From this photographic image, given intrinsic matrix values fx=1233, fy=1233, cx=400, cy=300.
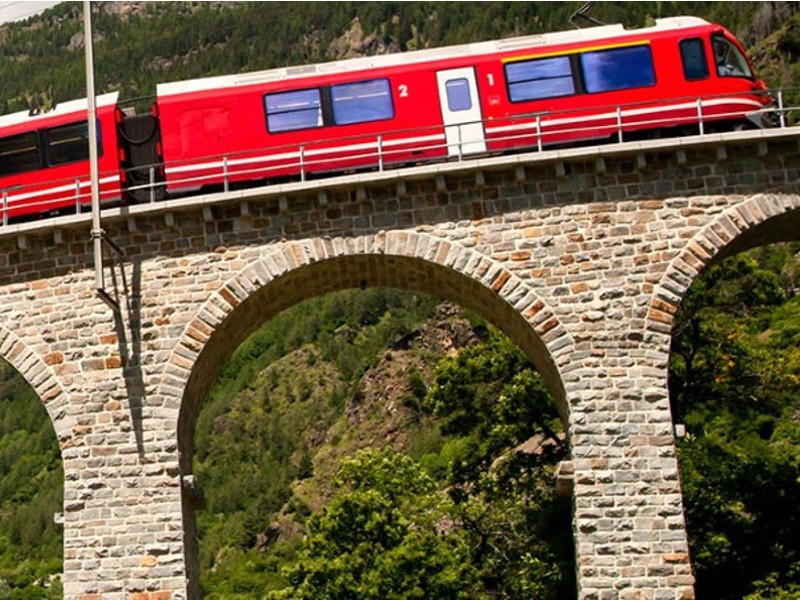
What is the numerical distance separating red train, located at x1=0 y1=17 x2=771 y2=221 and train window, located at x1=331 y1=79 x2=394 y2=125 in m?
0.02

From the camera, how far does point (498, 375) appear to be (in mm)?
34062

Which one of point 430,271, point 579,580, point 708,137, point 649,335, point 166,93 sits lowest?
point 579,580

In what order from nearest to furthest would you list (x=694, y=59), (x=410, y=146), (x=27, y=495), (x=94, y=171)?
(x=94, y=171)
(x=410, y=146)
(x=694, y=59)
(x=27, y=495)

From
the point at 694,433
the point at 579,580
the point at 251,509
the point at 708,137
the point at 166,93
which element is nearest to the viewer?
the point at 579,580

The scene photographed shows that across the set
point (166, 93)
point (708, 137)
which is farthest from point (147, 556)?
point (708, 137)

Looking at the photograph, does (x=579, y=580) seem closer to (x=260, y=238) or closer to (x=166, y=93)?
(x=260, y=238)

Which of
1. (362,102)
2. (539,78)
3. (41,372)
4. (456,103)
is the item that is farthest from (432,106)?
(41,372)

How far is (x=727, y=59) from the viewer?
939 inches

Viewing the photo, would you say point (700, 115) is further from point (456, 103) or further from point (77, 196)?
point (77, 196)

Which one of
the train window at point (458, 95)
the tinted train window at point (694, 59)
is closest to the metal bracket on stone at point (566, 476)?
the train window at point (458, 95)

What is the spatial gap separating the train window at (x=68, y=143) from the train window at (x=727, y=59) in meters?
12.1

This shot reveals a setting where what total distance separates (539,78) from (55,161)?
963cm

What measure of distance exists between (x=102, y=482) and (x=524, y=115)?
10.1 metres

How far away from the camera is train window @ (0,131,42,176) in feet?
80.5
